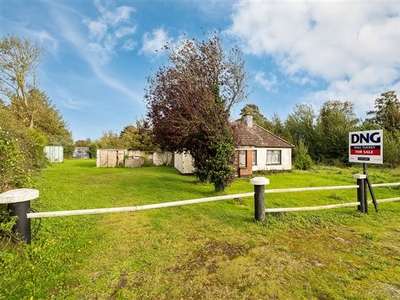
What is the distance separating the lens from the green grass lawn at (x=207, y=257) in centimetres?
246

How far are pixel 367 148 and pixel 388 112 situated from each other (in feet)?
103

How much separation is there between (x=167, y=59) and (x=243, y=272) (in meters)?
9.25

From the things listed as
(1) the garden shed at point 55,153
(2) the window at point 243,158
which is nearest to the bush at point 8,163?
(2) the window at point 243,158

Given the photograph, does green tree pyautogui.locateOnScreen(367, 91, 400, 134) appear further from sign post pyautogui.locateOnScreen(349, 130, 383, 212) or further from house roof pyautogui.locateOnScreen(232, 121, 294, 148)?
sign post pyautogui.locateOnScreen(349, 130, 383, 212)

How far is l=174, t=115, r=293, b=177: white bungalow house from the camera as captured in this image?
1507 cm

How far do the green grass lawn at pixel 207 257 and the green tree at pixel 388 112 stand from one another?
2947 centimetres

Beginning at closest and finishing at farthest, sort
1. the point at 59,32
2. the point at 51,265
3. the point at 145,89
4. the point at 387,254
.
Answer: the point at 51,265 → the point at 387,254 → the point at 59,32 → the point at 145,89

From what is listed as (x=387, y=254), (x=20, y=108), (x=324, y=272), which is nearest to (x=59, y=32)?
(x=324, y=272)

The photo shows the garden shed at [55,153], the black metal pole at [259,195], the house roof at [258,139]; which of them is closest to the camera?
the black metal pole at [259,195]

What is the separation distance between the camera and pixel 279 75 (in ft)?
45.9

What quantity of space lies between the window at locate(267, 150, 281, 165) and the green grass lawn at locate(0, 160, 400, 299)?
12.0m

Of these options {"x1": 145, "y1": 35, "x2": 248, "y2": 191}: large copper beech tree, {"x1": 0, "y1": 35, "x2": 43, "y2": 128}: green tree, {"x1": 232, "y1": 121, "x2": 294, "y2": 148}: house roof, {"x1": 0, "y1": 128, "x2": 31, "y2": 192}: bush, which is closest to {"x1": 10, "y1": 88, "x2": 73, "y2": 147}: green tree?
{"x1": 0, "y1": 35, "x2": 43, "y2": 128}: green tree

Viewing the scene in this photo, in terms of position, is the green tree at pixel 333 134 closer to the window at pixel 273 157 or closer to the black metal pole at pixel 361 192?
the window at pixel 273 157

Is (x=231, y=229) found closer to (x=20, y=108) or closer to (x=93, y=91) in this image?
(x=93, y=91)
